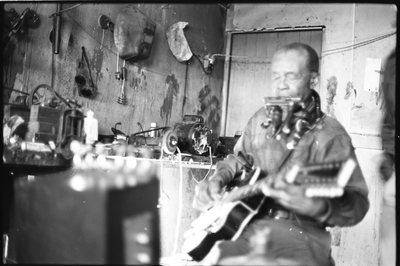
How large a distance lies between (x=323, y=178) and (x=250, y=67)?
1087mm

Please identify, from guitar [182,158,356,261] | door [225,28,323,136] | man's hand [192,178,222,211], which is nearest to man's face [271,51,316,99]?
guitar [182,158,356,261]

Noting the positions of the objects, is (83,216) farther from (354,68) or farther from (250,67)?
(354,68)

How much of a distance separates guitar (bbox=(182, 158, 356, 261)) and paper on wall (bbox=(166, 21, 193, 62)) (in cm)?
103

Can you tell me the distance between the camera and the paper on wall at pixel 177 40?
1.94 meters

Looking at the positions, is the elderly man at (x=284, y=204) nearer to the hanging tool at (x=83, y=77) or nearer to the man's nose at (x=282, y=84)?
the man's nose at (x=282, y=84)

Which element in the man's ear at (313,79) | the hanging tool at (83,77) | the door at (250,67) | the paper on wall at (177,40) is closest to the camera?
the man's ear at (313,79)

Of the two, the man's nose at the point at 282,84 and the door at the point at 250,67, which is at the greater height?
the door at the point at 250,67

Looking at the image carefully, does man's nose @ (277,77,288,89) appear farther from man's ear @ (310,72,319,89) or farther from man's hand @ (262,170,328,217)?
man's hand @ (262,170,328,217)

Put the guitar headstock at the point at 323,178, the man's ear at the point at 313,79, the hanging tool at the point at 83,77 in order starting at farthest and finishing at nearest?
1. the hanging tool at the point at 83,77
2. the man's ear at the point at 313,79
3. the guitar headstock at the point at 323,178

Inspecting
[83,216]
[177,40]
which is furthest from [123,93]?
[83,216]

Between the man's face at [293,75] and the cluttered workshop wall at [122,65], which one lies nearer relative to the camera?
the man's face at [293,75]

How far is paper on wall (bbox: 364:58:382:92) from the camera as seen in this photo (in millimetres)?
1319

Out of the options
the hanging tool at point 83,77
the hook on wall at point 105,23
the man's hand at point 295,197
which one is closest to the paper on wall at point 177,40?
the hook on wall at point 105,23

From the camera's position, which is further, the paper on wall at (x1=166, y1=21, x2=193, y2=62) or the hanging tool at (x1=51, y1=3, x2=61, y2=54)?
the paper on wall at (x1=166, y1=21, x2=193, y2=62)
